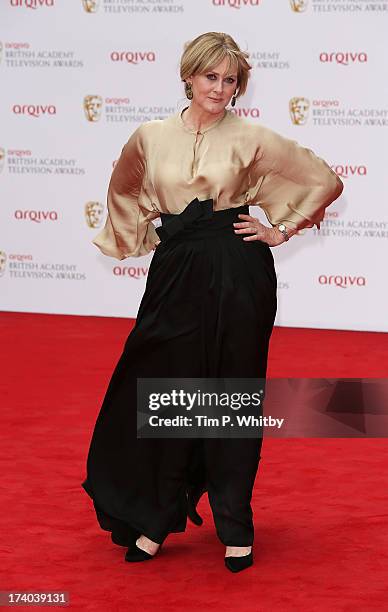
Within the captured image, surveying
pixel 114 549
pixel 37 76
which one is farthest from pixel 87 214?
pixel 114 549

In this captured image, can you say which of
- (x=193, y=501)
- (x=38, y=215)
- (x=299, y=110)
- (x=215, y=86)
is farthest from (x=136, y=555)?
(x=38, y=215)

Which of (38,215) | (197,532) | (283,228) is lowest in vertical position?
(197,532)

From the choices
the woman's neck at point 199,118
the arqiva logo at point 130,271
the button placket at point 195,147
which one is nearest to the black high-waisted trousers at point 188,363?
the button placket at point 195,147

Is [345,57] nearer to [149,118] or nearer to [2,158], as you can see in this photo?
[149,118]

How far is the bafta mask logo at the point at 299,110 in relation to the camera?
8.45m

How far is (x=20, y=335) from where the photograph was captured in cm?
836

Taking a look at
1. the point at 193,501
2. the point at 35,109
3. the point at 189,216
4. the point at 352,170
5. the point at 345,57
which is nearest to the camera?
the point at 189,216

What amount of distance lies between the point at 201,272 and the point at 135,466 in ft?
2.22

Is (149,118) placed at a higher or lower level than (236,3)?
lower

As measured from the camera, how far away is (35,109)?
9.05 meters

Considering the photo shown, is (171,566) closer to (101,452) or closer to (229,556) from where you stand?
(229,556)

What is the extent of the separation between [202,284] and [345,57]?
5067 mm

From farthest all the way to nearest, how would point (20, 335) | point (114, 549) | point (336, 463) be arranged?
point (20, 335), point (336, 463), point (114, 549)

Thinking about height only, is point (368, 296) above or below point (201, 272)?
below
